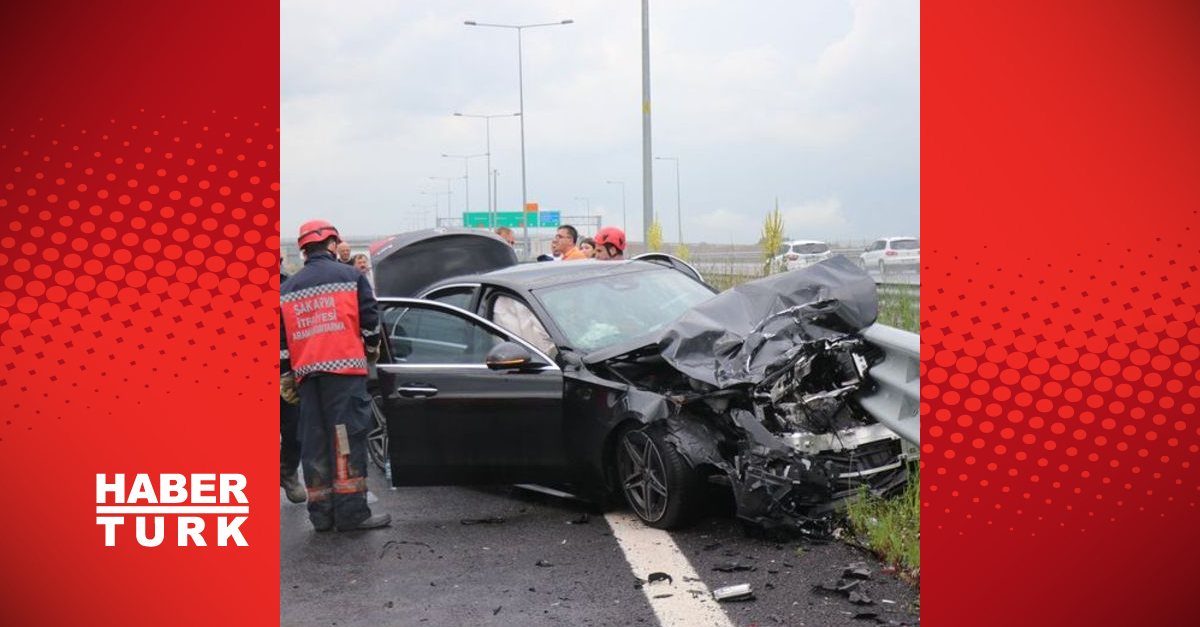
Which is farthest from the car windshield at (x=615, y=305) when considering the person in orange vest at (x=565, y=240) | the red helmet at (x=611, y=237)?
the person in orange vest at (x=565, y=240)

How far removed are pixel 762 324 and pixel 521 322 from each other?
1.57 m

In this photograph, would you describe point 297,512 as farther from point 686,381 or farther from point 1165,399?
point 1165,399

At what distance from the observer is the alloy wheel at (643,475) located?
7180 mm

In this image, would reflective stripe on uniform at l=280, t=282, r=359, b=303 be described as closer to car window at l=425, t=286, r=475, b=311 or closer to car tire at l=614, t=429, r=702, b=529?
car window at l=425, t=286, r=475, b=311

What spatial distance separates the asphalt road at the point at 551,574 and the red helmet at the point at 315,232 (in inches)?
65.5

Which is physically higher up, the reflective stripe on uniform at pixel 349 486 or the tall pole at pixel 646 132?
the tall pole at pixel 646 132

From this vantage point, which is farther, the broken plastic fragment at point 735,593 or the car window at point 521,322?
the car window at point 521,322

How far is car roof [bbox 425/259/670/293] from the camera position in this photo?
850 centimetres

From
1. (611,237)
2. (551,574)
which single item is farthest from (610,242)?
(551,574)

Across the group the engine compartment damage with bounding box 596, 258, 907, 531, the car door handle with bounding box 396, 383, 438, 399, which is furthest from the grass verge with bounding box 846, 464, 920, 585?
the car door handle with bounding box 396, 383, 438, 399

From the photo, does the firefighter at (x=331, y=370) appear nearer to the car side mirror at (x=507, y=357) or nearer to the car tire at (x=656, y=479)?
the car side mirror at (x=507, y=357)

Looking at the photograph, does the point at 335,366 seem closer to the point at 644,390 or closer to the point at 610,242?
the point at 644,390

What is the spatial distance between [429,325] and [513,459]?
125cm

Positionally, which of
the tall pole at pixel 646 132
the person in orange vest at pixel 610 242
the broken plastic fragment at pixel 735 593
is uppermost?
the tall pole at pixel 646 132
